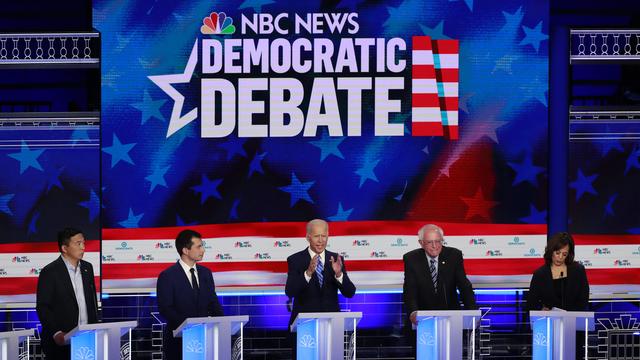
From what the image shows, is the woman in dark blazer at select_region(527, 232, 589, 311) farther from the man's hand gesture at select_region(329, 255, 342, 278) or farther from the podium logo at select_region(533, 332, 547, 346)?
the man's hand gesture at select_region(329, 255, 342, 278)

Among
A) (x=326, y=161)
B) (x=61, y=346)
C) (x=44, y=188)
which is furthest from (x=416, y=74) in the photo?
(x=61, y=346)

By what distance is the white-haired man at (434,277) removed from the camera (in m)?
7.06

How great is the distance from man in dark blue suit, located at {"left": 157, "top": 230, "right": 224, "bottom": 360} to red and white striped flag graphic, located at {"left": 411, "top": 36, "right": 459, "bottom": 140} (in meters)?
2.74

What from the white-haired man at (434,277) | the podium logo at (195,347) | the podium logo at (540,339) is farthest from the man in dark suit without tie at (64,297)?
the podium logo at (540,339)

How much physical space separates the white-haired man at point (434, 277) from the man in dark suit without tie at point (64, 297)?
214cm

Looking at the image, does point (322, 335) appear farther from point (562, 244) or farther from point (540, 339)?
point (562, 244)

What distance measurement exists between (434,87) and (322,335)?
340 cm

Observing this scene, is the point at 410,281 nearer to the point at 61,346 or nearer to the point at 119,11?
the point at 61,346

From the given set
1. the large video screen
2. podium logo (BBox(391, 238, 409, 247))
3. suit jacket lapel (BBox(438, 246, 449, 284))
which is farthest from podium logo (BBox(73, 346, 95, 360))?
podium logo (BBox(391, 238, 409, 247))

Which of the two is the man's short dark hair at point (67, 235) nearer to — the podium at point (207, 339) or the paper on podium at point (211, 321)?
the paper on podium at point (211, 321)

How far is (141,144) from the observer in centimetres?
884

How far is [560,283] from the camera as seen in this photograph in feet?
23.5

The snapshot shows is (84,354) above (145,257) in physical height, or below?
below

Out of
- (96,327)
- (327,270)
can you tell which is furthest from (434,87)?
(96,327)
